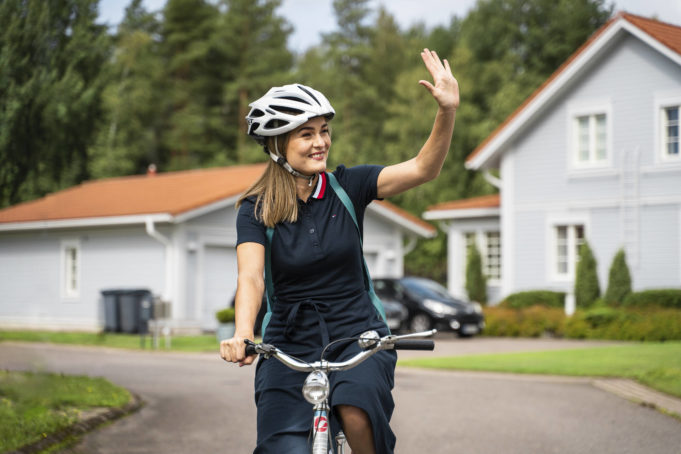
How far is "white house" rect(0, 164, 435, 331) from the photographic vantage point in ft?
82.4

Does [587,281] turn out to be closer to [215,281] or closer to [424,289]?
[424,289]

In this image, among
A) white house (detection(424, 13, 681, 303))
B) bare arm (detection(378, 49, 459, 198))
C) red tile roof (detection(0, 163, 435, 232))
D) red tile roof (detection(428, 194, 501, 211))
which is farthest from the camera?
red tile roof (detection(428, 194, 501, 211))

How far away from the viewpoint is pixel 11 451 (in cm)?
706

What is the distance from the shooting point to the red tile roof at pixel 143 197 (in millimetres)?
26191

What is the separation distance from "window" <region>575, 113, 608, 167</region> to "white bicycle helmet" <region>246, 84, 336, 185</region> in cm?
2202

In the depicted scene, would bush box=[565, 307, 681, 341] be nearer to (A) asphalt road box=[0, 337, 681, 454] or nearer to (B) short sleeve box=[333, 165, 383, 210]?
(A) asphalt road box=[0, 337, 681, 454]

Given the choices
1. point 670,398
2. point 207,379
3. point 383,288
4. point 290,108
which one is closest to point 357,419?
point 290,108

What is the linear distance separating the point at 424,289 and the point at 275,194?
1979 centimetres

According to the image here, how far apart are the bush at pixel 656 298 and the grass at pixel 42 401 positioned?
1471cm

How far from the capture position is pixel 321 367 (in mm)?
3432

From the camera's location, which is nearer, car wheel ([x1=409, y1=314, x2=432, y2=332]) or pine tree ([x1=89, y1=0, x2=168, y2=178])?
car wheel ([x1=409, y1=314, x2=432, y2=332])

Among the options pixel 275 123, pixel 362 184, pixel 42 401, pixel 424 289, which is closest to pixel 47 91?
pixel 42 401

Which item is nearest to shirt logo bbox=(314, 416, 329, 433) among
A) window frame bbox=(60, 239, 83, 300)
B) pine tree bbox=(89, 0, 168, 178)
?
window frame bbox=(60, 239, 83, 300)

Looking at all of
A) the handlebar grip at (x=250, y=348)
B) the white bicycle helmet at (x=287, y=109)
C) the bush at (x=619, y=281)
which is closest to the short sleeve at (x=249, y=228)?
the white bicycle helmet at (x=287, y=109)
